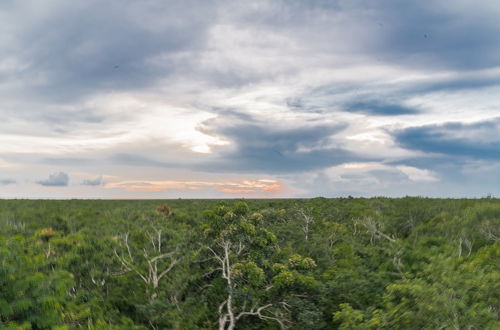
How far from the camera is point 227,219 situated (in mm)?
23750

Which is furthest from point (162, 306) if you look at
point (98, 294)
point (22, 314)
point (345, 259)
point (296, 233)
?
point (296, 233)

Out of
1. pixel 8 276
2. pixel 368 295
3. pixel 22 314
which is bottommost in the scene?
pixel 368 295

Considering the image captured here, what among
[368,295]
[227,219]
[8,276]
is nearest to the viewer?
[8,276]

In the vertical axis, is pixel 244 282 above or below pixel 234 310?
above

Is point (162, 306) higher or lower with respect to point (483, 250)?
lower

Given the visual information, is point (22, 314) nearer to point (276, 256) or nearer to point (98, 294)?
point (98, 294)

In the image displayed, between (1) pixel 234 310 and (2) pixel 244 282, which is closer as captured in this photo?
(1) pixel 234 310

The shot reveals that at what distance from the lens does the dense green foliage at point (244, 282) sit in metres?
12.5

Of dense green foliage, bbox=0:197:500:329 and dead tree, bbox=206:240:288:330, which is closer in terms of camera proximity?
dense green foliage, bbox=0:197:500:329

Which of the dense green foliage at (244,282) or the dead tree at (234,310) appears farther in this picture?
the dead tree at (234,310)

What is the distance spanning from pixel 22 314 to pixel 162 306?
11978 millimetres

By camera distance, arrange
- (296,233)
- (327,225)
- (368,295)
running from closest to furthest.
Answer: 1. (368,295)
2. (296,233)
3. (327,225)

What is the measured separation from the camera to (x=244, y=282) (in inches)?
846

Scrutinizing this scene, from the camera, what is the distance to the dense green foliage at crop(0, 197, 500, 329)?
41.1 ft
